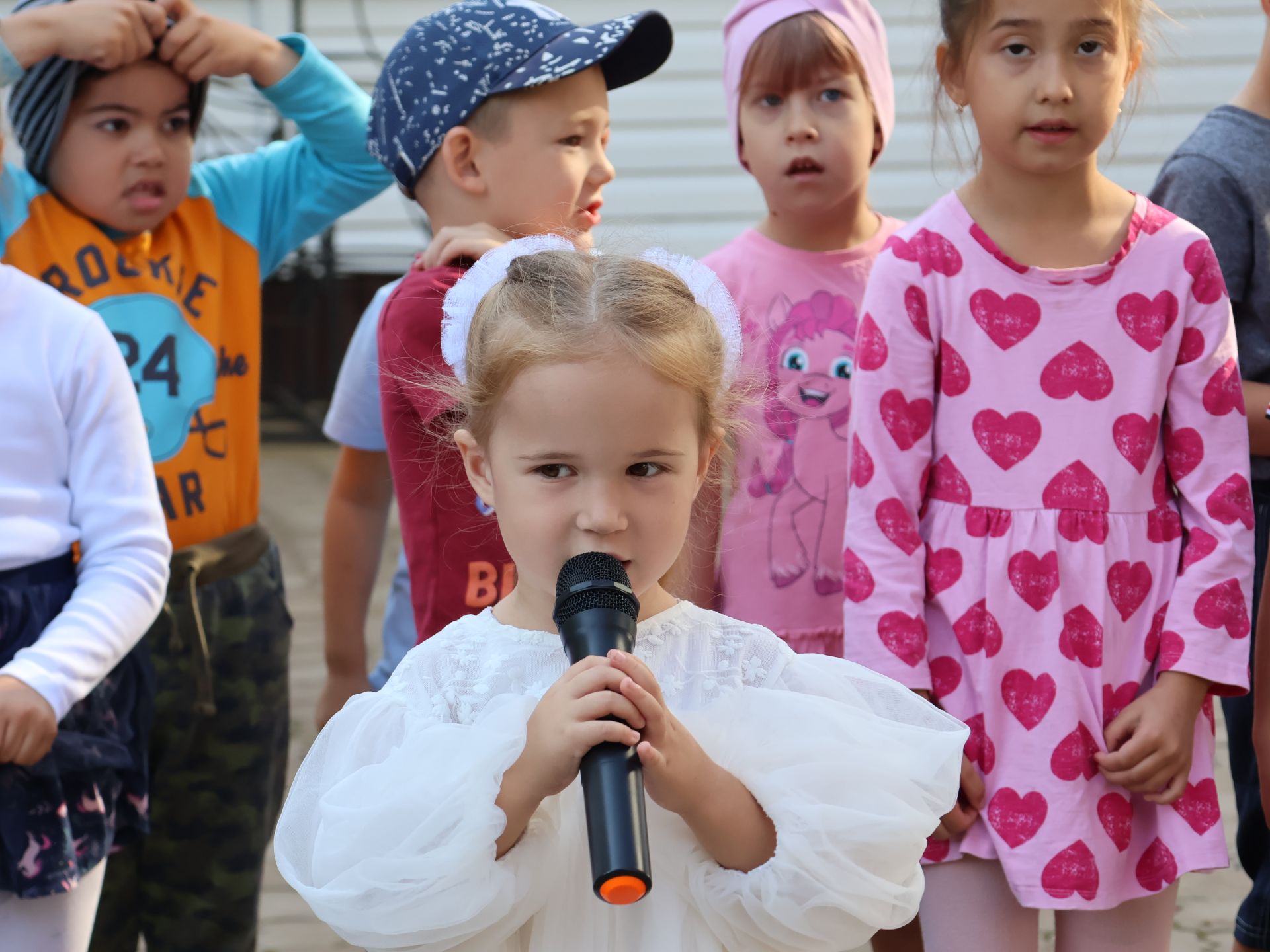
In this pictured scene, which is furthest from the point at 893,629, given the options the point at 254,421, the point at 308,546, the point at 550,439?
the point at 308,546

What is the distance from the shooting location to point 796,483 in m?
2.42

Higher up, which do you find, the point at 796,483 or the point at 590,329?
the point at 590,329

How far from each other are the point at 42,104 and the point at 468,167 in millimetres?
726

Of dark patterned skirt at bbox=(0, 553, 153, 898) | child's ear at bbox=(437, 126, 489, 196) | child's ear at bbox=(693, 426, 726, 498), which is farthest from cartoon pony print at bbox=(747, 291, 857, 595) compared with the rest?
dark patterned skirt at bbox=(0, 553, 153, 898)

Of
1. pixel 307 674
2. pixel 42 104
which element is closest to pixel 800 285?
pixel 42 104

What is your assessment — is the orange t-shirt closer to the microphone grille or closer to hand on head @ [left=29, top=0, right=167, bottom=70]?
hand on head @ [left=29, top=0, right=167, bottom=70]

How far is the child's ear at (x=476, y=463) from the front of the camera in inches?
66.5

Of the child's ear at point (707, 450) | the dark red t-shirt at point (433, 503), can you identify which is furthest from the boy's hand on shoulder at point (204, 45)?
the child's ear at point (707, 450)

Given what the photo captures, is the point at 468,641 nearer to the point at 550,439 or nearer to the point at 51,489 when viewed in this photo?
the point at 550,439

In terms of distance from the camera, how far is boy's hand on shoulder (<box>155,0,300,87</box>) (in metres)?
2.51

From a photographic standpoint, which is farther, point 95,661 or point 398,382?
point 398,382

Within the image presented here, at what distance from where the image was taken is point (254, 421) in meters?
2.67

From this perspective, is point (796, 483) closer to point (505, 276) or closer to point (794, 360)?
point (794, 360)

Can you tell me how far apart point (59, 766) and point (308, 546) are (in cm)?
462
